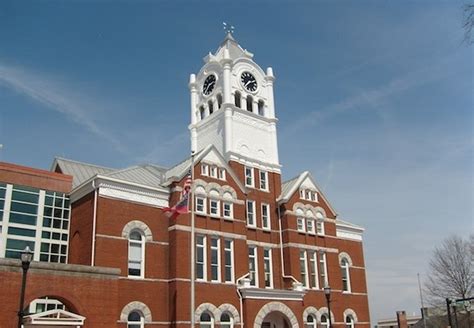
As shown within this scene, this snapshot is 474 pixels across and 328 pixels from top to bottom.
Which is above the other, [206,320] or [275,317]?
[275,317]

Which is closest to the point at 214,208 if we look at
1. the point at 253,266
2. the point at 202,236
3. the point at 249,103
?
the point at 202,236

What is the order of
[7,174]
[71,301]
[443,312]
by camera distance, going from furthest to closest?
[443,312]
[7,174]
[71,301]

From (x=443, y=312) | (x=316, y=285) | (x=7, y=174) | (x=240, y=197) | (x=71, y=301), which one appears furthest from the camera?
(x=443, y=312)

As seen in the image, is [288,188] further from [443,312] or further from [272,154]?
[443,312]

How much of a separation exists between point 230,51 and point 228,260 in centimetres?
1967

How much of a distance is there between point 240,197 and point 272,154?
698 centimetres

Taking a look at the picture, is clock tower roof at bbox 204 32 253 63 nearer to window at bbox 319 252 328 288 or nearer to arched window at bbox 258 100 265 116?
arched window at bbox 258 100 265 116

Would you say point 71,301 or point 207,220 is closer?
point 71,301

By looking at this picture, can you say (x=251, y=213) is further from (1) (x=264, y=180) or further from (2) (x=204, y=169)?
(2) (x=204, y=169)

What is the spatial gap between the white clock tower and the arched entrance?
1157 cm

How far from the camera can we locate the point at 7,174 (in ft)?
110

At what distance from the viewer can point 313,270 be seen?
40875 mm

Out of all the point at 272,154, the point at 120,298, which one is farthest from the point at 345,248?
the point at 120,298

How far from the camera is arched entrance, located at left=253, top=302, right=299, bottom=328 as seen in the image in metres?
34.8
